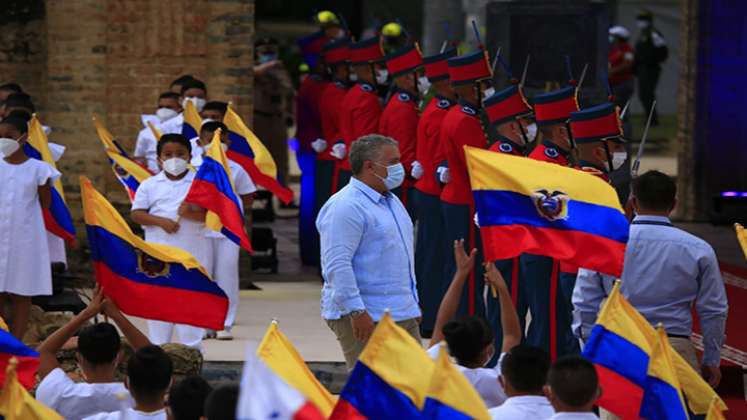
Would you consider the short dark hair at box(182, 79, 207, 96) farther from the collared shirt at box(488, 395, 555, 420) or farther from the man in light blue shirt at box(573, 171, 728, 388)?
the collared shirt at box(488, 395, 555, 420)

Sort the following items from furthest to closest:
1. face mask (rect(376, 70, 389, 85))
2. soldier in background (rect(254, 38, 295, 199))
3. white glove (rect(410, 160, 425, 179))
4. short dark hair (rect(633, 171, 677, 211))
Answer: soldier in background (rect(254, 38, 295, 199)), face mask (rect(376, 70, 389, 85)), white glove (rect(410, 160, 425, 179)), short dark hair (rect(633, 171, 677, 211))

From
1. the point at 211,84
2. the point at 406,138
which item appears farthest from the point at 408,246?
the point at 211,84

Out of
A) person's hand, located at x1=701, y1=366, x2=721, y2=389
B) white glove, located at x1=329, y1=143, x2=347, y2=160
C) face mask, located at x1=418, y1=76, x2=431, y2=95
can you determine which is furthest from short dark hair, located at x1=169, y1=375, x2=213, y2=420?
white glove, located at x1=329, y1=143, x2=347, y2=160

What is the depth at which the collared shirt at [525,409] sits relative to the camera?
8.29 meters

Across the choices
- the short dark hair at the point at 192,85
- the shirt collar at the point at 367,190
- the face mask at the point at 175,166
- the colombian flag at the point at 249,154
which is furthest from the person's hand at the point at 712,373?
the short dark hair at the point at 192,85

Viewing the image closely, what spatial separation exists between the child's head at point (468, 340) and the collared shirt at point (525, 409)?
589mm

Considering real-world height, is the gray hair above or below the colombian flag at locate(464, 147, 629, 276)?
above

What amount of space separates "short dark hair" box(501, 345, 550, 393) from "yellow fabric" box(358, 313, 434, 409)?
0.74m

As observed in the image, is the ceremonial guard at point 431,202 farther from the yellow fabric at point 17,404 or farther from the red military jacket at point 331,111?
the yellow fabric at point 17,404

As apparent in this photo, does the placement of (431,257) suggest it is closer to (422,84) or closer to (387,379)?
(422,84)

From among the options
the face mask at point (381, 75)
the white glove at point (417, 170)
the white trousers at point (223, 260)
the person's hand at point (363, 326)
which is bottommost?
the white trousers at point (223, 260)

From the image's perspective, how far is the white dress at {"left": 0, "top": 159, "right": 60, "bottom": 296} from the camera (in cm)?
1382

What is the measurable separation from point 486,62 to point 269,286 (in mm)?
4648

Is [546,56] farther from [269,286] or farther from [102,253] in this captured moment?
[102,253]
